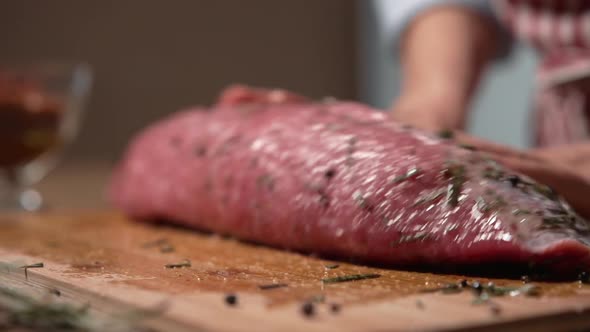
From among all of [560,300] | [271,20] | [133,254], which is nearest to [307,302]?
[560,300]

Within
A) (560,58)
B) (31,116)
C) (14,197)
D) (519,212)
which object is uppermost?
(560,58)

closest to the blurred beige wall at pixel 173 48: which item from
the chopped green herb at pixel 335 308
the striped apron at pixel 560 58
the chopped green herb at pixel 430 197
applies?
the striped apron at pixel 560 58

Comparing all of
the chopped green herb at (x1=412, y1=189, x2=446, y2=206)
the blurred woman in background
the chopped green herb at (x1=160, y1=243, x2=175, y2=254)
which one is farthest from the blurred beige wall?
the chopped green herb at (x1=412, y1=189, x2=446, y2=206)

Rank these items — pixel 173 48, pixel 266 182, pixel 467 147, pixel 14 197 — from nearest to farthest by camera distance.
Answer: pixel 467 147, pixel 266 182, pixel 14 197, pixel 173 48

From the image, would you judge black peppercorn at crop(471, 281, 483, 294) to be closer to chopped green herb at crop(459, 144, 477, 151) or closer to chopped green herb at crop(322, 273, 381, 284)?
chopped green herb at crop(322, 273, 381, 284)

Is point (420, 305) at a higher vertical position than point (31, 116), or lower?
lower

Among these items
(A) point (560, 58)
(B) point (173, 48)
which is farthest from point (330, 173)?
(B) point (173, 48)

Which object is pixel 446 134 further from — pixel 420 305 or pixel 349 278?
pixel 420 305

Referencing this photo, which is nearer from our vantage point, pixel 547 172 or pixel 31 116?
pixel 547 172
